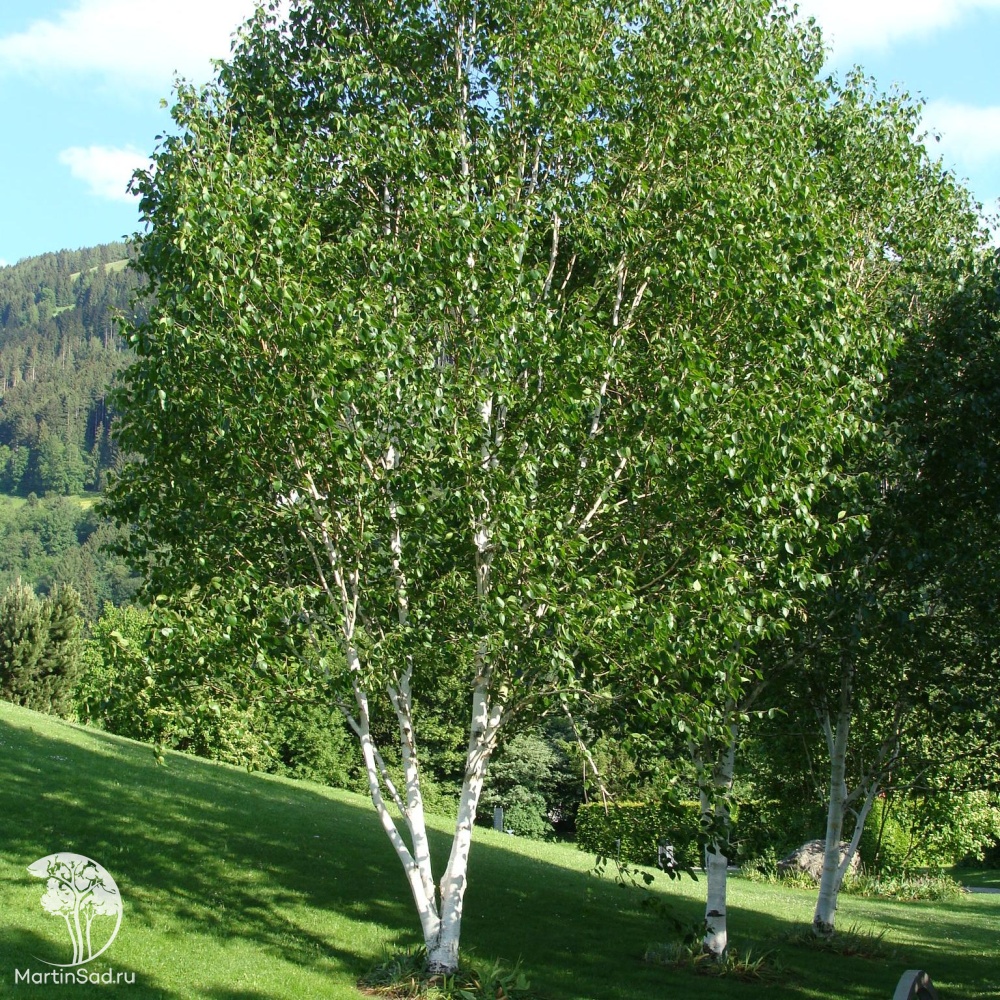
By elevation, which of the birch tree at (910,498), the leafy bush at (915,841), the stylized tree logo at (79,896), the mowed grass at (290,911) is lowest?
the leafy bush at (915,841)

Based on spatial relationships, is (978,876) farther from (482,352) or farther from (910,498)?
(482,352)

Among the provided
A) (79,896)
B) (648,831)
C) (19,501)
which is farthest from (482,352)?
(19,501)

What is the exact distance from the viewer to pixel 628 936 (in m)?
16.6

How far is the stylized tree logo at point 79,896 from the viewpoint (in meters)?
11.5

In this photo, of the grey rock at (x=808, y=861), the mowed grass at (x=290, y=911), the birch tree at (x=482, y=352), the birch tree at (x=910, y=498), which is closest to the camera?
the birch tree at (x=482, y=352)

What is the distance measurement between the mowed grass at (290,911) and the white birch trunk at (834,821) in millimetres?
922

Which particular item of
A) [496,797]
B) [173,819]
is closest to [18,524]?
[496,797]

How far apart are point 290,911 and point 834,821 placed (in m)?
9.16

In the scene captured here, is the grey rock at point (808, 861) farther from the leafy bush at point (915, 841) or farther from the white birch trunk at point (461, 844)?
the white birch trunk at point (461, 844)

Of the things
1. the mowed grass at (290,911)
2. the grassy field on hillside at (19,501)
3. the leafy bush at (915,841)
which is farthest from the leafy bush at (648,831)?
the grassy field on hillside at (19,501)

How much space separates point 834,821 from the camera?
664 inches

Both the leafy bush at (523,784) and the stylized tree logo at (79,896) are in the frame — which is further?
the leafy bush at (523,784)

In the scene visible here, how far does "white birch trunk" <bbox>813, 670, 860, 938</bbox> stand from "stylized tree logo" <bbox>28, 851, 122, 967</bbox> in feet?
37.0

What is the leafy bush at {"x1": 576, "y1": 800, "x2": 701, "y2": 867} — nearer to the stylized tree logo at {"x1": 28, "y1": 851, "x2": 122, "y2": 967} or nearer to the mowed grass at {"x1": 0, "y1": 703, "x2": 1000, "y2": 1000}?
the mowed grass at {"x1": 0, "y1": 703, "x2": 1000, "y2": 1000}
